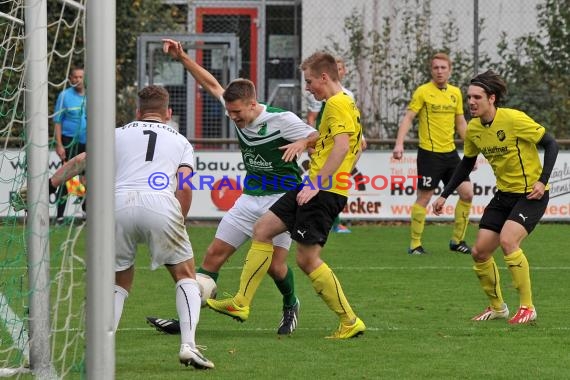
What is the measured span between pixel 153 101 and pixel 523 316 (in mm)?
3145

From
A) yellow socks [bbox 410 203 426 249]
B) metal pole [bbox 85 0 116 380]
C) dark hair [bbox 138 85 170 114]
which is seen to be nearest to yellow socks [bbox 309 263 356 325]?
dark hair [bbox 138 85 170 114]

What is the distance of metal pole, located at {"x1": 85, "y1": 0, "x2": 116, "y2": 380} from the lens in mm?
5070

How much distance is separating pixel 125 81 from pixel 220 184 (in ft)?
11.0

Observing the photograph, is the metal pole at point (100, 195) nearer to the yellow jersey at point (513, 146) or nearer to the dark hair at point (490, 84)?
the dark hair at point (490, 84)

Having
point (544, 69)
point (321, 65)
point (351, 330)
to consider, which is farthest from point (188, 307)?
point (544, 69)

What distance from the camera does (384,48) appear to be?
18.7m

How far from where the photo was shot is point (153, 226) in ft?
23.0

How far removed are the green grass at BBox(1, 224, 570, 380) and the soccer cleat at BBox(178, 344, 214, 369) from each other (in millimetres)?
51

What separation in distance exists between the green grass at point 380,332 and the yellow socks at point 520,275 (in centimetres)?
22

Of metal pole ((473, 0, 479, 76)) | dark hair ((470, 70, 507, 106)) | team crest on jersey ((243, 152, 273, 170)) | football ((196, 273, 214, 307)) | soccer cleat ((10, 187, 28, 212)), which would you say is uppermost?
metal pole ((473, 0, 479, 76))

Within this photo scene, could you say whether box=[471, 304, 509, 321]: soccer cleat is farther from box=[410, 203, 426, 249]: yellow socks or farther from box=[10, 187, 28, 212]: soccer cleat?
box=[410, 203, 426, 249]: yellow socks

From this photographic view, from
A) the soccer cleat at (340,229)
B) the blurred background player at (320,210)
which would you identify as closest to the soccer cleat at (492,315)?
the blurred background player at (320,210)

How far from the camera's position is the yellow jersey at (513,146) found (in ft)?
29.3

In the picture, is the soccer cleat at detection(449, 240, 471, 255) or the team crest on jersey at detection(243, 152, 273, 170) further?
the soccer cleat at detection(449, 240, 471, 255)
